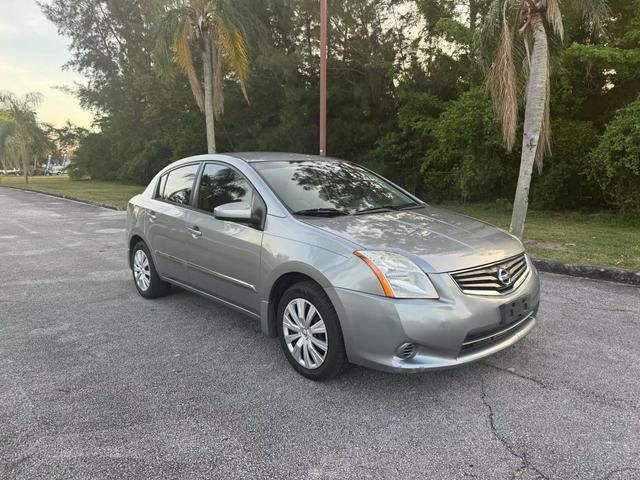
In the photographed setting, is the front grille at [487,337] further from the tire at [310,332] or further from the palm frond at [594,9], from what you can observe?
the palm frond at [594,9]

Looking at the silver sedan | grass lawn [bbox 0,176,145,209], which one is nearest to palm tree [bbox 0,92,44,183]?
grass lawn [bbox 0,176,145,209]

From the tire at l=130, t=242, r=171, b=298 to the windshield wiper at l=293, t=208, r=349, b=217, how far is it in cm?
233

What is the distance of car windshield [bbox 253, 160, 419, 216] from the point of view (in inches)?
157

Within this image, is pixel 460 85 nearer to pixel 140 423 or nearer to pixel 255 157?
pixel 255 157

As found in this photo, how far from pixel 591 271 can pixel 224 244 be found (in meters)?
5.07

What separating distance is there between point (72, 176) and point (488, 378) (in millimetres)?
47560

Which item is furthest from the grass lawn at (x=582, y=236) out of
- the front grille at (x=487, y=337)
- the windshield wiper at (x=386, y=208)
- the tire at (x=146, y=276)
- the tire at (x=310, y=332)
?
the tire at (x=146, y=276)

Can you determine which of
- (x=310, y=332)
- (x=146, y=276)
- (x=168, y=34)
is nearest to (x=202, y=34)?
(x=168, y=34)

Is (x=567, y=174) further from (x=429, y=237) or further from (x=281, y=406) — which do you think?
(x=281, y=406)

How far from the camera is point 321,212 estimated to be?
388cm

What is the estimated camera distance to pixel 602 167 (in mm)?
11164

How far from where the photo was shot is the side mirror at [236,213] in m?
3.84

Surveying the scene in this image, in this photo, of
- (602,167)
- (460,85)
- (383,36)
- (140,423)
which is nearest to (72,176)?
(383,36)

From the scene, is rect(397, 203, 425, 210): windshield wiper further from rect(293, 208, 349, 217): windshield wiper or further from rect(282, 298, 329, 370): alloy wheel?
rect(282, 298, 329, 370): alloy wheel
